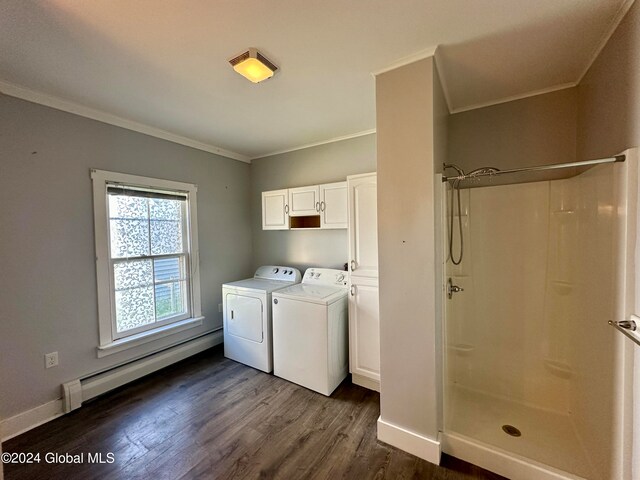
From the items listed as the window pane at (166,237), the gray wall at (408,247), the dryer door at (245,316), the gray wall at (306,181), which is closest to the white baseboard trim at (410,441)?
the gray wall at (408,247)

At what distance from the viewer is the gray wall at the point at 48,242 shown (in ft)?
6.12

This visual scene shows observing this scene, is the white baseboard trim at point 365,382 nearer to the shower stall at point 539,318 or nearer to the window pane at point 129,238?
the shower stall at point 539,318

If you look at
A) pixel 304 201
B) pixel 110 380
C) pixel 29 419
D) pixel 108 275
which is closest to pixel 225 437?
pixel 110 380

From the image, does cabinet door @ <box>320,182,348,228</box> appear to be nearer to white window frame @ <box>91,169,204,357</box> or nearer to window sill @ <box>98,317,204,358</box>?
white window frame @ <box>91,169,204,357</box>

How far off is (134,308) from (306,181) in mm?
2238

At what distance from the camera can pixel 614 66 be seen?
1.38m

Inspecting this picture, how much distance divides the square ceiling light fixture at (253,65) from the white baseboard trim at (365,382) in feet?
8.19

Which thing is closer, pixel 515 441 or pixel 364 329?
pixel 515 441

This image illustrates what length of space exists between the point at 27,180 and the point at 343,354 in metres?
2.86

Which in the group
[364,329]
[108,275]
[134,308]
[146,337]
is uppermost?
[108,275]

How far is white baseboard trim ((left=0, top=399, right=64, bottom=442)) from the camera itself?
72.4 inches

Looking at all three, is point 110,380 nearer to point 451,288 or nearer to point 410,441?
point 410,441

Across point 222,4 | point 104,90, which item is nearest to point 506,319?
point 222,4

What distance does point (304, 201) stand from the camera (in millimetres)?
2941
